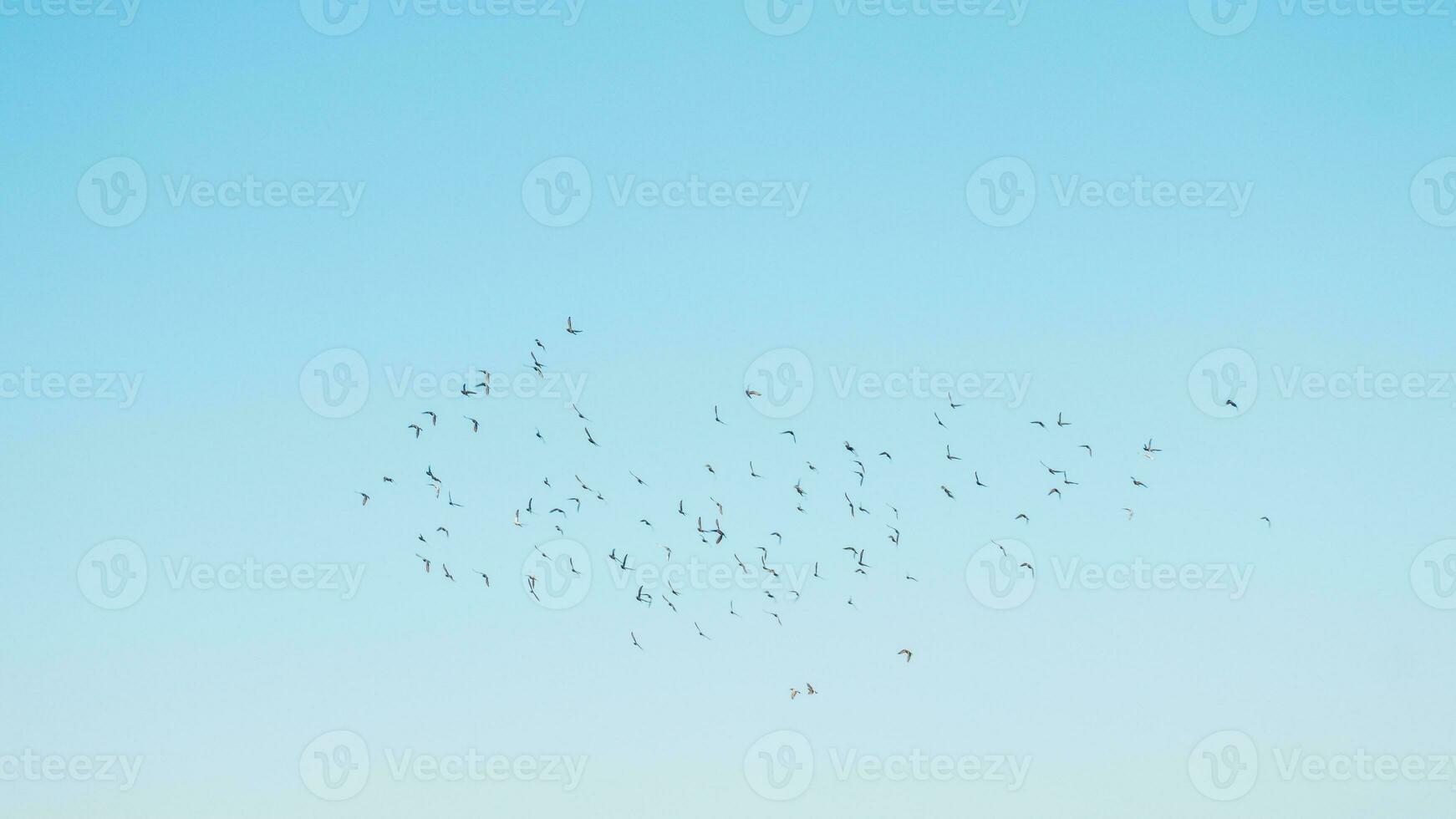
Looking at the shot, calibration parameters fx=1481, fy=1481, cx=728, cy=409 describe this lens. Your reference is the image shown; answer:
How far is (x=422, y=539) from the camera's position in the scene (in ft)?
108

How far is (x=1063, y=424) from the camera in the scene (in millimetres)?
32969

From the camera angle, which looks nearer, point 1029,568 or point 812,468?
point 812,468

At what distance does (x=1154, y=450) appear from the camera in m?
32.9

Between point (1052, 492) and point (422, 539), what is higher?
point (1052, 492)

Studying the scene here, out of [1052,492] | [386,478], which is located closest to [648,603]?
[386,478]

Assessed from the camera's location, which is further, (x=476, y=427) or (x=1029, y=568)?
(x=1029, y=568)

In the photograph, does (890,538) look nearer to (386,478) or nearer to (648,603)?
(648,603)

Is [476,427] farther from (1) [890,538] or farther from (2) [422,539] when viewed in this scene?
(1) [890,538]

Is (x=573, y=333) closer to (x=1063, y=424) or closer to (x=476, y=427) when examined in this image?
(x=476, y=427)

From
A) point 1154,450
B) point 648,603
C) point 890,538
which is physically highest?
point 1154,450

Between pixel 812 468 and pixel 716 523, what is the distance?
7.88 ft

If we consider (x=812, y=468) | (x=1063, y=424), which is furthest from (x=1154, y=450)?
(x=812, y=468)

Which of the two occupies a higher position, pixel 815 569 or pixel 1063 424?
pixel 1063 424

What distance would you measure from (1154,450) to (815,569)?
26.3ft
